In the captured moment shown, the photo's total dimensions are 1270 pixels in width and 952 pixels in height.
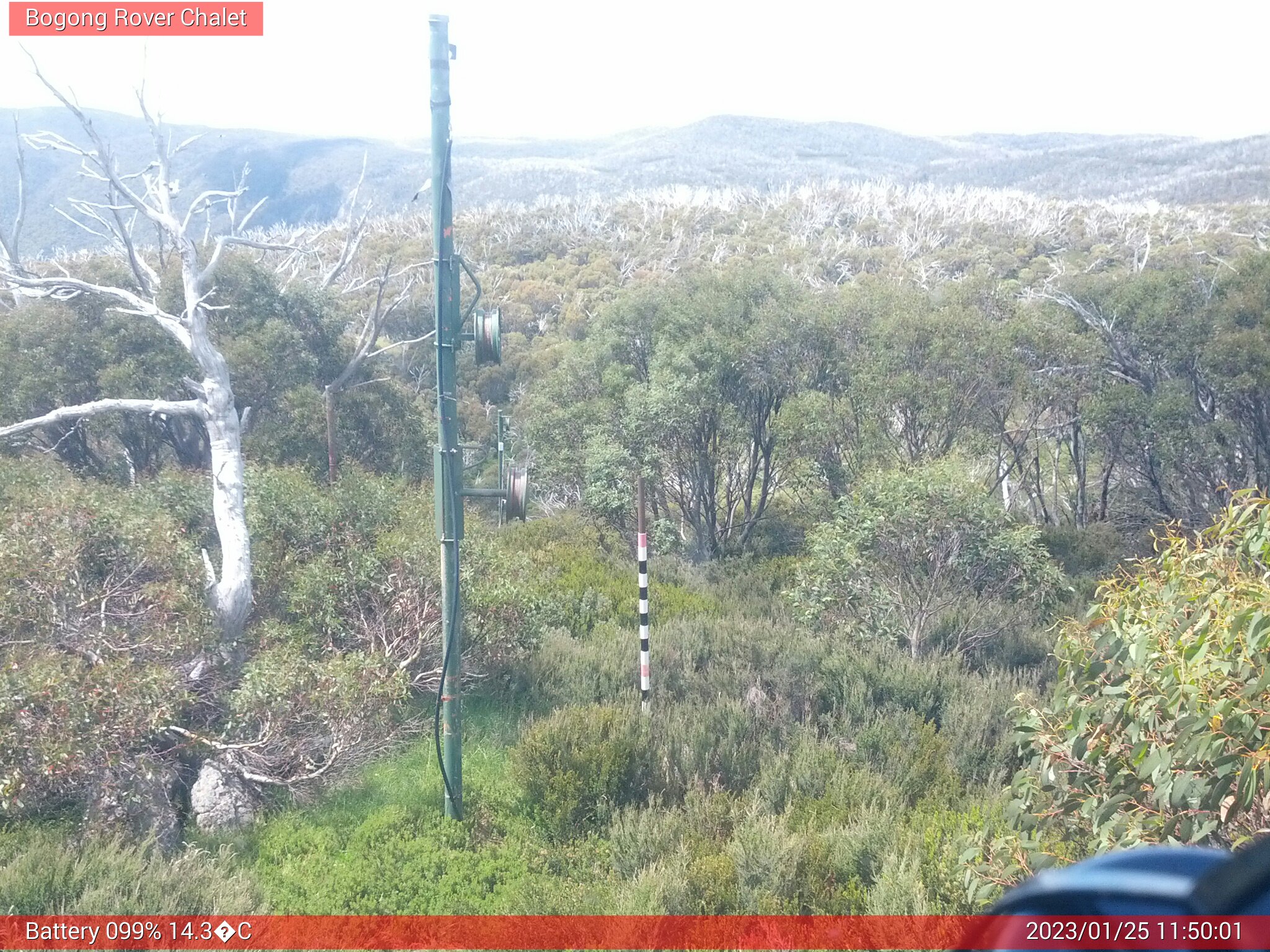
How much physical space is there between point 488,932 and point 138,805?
2599mm

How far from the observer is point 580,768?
20.6ft

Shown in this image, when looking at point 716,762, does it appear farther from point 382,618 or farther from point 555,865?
point 382,618

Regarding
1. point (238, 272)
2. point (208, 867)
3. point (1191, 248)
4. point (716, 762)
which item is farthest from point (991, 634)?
point (1191, 248)

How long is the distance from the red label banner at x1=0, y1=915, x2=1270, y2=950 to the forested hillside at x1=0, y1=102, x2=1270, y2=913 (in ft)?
0.46

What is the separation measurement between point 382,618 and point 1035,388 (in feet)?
41.2

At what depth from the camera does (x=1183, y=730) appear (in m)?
2.86

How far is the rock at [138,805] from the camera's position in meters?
5.61

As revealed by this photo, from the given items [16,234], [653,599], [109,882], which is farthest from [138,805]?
[16,234]

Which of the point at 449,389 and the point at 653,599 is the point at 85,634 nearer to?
the point at 449,389

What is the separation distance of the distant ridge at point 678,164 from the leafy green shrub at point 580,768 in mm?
49613

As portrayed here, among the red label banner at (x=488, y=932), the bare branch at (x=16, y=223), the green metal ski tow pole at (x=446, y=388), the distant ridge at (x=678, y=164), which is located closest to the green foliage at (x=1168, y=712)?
the red label banner at (x=488, y=932)

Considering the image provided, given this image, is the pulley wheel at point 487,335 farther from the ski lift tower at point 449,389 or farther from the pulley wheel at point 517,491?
the pulley wheel at point 517,491

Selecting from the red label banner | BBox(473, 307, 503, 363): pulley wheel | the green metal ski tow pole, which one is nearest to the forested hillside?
the red label banner

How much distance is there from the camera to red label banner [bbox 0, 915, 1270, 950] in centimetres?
427
